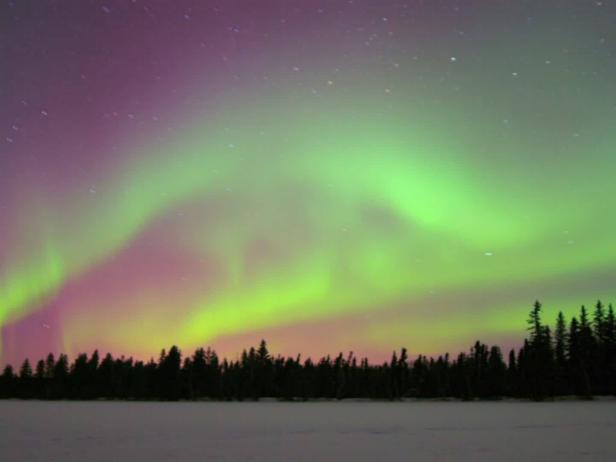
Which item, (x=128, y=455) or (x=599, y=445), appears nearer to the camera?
(x=128, y=455)

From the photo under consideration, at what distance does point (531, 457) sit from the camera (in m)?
25.2

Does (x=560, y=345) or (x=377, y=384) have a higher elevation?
(x=560, y=345)

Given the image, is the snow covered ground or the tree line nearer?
the snow covered ground

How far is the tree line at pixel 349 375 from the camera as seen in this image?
12106 cm

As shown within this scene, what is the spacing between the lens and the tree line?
121 meters

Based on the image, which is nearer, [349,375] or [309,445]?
[309,445]

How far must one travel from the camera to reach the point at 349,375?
180125 mm

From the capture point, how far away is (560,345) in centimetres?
12850

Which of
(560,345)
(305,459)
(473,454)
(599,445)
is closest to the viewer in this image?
(305,459)

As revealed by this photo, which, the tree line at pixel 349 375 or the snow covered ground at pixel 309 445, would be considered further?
the tree line at pixel 349 375

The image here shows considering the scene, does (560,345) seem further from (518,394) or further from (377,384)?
(377,384)

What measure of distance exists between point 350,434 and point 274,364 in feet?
466

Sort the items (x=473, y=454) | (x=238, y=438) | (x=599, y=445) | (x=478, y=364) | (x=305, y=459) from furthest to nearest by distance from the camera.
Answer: (x=478, y=364)
(x=238, y=438)
(x=599, y=445)
(x=473, y=454)
(x=305, y=459)

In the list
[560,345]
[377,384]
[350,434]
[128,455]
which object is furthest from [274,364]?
[128,455]
